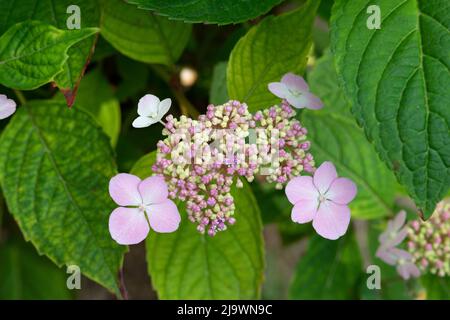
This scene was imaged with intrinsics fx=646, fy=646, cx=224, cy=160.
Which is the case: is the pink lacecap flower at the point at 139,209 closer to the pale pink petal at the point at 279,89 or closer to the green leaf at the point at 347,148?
the pale pink petal at the point at 279,89

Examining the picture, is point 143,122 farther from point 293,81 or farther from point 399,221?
point 399,221

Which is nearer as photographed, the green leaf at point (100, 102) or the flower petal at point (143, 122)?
the flower petal at point (143, 122)

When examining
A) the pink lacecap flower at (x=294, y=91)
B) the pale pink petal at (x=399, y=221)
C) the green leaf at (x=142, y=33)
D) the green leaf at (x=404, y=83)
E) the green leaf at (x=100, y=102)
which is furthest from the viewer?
the green leaf at (x=100, y=102)

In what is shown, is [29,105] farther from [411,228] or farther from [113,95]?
[411,228]

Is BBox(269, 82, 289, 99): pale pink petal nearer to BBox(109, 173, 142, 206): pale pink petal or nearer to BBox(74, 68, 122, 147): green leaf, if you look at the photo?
BBox(109, 173, 142, 206): pale pink petal

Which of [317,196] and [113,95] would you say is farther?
[113,95]

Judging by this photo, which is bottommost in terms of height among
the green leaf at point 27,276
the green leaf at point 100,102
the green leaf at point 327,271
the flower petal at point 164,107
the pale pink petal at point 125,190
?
the green leaf at point 27,276

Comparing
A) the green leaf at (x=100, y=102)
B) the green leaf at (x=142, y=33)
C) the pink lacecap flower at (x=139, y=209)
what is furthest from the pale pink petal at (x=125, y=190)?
the green leaf at (x=100, y=102)
